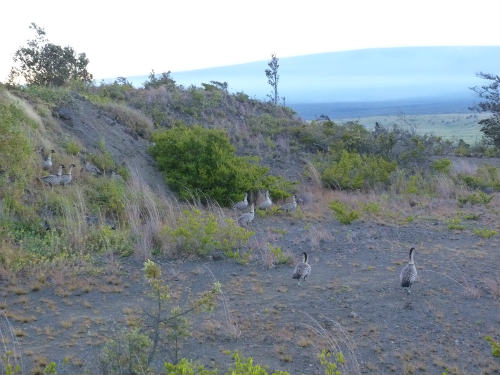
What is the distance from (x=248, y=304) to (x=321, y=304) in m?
0.93

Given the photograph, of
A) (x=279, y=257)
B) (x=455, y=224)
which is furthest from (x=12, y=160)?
(x=455, y=224)

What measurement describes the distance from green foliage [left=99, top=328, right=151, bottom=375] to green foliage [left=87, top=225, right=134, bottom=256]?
416cm

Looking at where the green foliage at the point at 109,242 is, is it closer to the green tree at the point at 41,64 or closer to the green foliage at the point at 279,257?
the green foliage at the point at 279,257

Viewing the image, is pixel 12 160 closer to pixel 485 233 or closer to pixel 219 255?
pixel 219 255

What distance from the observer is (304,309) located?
7.82 meters

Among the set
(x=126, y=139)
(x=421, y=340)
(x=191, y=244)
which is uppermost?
(x=126, y=139)

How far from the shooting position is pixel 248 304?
316 inches

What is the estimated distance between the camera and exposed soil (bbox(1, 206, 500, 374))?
21.5 feet

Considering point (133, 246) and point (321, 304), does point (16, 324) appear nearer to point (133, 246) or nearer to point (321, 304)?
point (133, 246)

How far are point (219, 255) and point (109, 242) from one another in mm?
1737

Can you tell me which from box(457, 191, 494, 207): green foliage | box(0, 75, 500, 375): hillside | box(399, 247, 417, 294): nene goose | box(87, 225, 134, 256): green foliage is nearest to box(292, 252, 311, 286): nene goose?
box(0, 75, 500, 375): hillside

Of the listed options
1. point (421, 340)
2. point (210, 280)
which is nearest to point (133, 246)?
point (210, 280)

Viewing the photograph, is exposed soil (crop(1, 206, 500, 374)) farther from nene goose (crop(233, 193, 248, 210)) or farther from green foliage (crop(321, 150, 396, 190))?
green foliage (crop(321, 150, 396, 190))

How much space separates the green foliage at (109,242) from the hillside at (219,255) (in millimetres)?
41
